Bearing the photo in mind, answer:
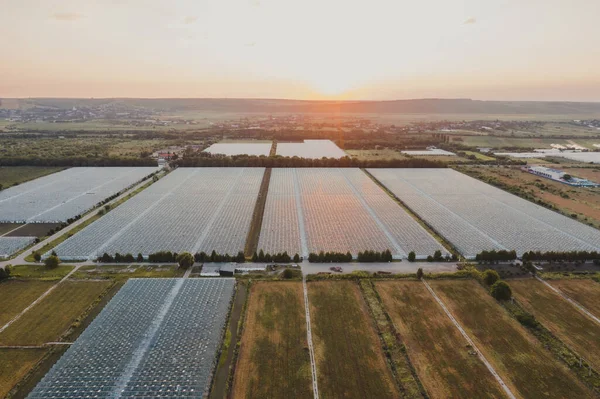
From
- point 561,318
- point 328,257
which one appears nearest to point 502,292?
point 561,318

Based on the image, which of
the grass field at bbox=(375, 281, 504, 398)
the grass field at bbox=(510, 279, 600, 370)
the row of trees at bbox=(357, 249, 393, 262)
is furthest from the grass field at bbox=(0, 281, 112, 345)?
the grass field at bbox=(510, 279, 600, 370)

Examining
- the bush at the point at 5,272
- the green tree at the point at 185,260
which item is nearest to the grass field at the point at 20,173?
the bush at the point at 5,272

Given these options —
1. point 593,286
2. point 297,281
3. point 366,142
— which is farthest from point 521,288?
point 366,142

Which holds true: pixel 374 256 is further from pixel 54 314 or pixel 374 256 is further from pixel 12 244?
pixel 12 244

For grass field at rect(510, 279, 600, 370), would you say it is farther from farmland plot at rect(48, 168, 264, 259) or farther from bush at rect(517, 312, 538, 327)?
farmland plot at rect(48, 168, 264, 259)

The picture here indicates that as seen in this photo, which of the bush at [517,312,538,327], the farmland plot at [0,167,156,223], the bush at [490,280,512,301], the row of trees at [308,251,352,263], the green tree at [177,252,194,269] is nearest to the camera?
the bush at [517,312,538,327]

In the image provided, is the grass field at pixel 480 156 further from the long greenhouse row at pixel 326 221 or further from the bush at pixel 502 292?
the bush at pixel 502 292
